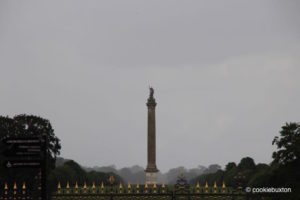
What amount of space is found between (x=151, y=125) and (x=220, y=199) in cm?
3056

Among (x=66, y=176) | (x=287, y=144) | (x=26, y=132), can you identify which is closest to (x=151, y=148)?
(x=66, y=176)

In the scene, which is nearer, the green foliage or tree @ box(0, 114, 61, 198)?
tree @ box(0, 114, 61, 198)

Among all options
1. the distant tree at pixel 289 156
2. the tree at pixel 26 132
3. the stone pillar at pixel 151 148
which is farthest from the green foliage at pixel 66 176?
the distant tree at pixel 289 156

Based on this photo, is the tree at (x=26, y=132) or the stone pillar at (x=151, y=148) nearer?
the tree at (x=26, y=132)

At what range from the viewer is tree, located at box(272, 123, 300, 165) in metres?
48.5

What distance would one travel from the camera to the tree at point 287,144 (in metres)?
48.5

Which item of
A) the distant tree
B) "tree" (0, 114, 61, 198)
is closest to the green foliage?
"tree" (0, 114, 61, 198)

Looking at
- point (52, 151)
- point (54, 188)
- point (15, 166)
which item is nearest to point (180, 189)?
point (52, 151)

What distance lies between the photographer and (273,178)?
52906mm

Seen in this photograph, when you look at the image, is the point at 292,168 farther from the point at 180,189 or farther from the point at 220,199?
the point at 220,199

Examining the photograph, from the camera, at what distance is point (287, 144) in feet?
164

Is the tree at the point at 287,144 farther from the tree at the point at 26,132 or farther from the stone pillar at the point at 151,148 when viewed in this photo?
the stone pillar at the point at 151,148

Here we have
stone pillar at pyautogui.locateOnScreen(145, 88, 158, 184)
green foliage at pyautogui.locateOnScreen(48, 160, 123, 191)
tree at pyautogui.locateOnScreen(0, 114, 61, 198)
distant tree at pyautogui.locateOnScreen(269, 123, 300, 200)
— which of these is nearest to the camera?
distant tree at pyautogui.locateOnScreen(269, 123, 300, 200)

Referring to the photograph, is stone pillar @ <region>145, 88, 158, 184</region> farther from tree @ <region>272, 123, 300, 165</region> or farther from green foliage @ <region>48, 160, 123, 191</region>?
tree @ <region>272, 123, 300, 165</region>
